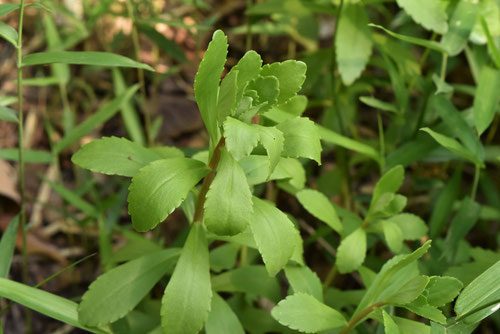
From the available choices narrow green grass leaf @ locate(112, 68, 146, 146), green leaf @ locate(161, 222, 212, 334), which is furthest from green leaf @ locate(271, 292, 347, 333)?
narrow green grass leaf @ locate(112, 68, 146, 146)

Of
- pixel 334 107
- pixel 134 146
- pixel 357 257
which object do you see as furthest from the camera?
pixel 334 107

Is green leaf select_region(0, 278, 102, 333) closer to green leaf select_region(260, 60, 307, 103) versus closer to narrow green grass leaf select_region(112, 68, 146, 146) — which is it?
green leaf select_region(260, 60, 307, 103)

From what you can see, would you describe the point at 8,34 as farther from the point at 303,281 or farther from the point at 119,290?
the point at 303,281

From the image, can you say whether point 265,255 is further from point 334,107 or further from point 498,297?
point 334,107

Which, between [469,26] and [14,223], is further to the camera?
[469,26]

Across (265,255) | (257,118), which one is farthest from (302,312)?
(257,118)

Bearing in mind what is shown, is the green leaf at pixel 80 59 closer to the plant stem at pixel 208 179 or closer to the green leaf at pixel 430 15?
the plant stem at pixel 208 179

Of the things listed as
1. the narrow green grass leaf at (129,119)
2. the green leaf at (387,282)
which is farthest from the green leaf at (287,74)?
the narrow green grass leaf at (129,119)
